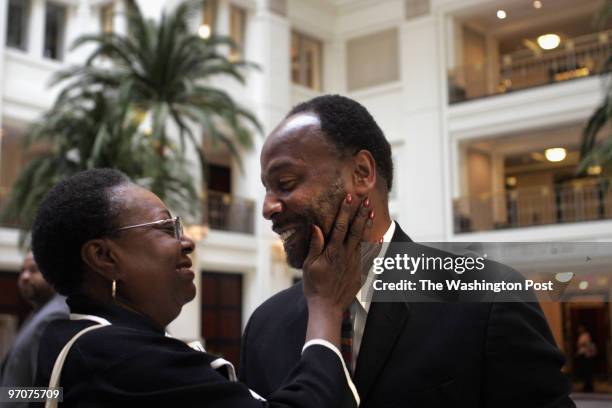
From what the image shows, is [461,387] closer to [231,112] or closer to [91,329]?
[91,329]

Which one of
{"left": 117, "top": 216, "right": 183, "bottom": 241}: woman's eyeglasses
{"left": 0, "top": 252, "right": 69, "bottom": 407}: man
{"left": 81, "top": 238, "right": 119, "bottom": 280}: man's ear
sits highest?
{"left": 117, "top": 216, "right": 183, "bottom": 241}: woman's eyeglasses

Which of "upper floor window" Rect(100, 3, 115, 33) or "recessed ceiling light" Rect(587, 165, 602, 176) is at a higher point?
"upper floor window" Rect(100, 3, 115, 33)

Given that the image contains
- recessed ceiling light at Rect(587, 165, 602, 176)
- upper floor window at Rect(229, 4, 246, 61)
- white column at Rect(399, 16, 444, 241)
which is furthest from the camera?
upper floor window at Rect(229, 4, 246, 61)

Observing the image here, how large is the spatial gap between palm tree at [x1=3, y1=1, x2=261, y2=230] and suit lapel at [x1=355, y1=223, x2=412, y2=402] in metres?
11.8

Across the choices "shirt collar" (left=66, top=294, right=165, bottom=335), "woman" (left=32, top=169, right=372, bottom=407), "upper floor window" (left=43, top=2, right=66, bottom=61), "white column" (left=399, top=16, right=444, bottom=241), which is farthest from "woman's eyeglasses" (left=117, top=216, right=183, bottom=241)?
"white column" (left=399, top=16, right=444, bottom=241)

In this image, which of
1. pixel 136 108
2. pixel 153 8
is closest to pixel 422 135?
pixel 153 8

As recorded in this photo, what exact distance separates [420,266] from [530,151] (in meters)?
16.9

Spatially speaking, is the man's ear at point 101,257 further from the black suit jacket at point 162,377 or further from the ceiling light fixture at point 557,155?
the ceiling light fixture at point 557,155

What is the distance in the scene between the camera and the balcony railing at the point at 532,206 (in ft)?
46.8

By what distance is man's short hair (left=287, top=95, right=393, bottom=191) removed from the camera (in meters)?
2.12

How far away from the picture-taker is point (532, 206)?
688 inches

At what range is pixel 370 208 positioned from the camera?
81.7 inches

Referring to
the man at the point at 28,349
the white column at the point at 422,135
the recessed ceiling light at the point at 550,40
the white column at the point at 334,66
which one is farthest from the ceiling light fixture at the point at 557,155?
the white column at the point at 422,135

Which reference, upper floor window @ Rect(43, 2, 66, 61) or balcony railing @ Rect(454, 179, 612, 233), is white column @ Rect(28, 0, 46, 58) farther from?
balcony railing @ Rect(454, 179, 612, 233)
